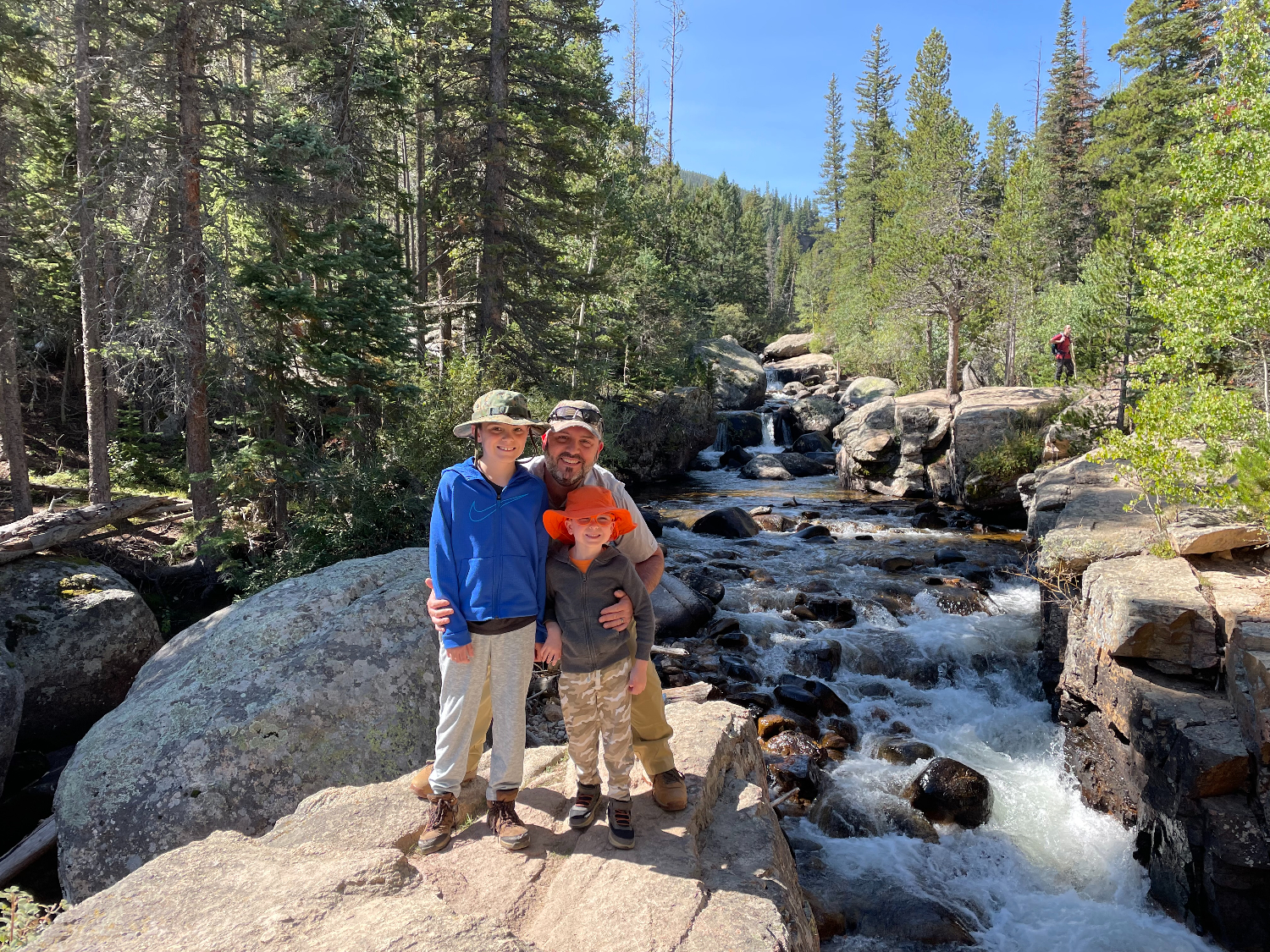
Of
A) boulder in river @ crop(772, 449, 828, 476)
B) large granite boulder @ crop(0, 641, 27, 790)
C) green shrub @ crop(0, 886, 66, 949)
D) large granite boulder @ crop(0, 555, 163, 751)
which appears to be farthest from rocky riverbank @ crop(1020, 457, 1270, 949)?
boulder in river @ crop(772, 449, 828, 476)

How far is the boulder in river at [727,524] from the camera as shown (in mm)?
16141

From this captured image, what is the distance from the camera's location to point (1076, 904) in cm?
591

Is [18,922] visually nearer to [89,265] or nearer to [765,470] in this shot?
[89,265]

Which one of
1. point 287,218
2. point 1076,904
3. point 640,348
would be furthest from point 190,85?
point 640,348

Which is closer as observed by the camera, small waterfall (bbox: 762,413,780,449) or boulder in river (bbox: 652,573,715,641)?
boulder in river (bbox: 652,573,715,641)

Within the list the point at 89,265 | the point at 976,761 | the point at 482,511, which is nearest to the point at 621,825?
the point at 482,511

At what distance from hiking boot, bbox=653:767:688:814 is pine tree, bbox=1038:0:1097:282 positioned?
1320 inches

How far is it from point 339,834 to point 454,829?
59 cm

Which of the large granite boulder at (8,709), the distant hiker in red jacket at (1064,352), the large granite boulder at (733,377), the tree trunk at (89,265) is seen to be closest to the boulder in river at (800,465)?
the large granite boulder at (733,377)

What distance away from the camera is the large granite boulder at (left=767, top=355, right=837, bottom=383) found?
3741cm

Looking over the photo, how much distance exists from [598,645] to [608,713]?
14.1 inches

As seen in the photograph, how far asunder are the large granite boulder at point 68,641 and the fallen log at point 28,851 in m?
2.53

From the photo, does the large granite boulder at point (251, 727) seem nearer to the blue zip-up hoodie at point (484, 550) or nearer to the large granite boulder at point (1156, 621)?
the blue zip-up hoodie at point (484, 550)

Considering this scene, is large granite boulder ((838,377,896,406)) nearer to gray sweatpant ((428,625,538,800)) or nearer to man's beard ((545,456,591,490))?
man's beard ((545,456,591,490))
